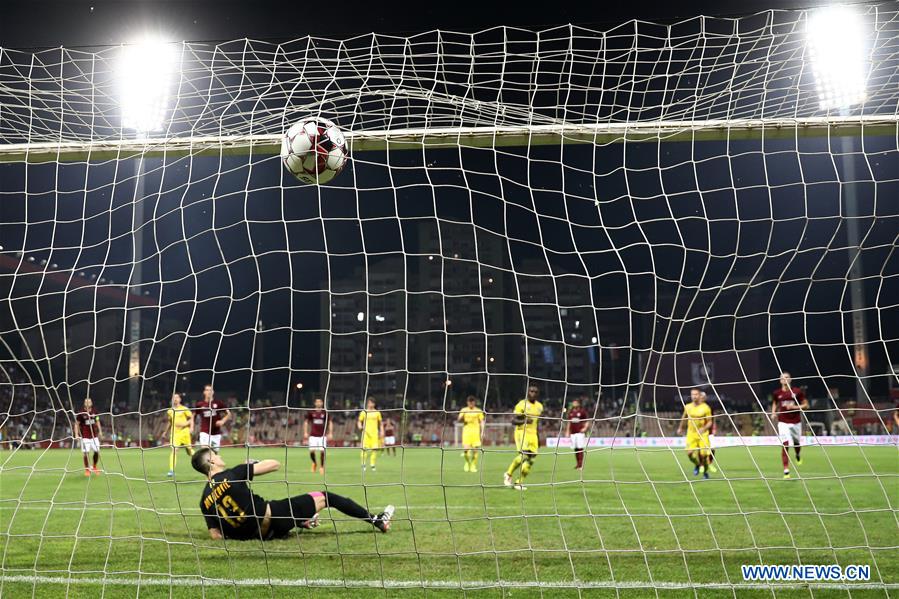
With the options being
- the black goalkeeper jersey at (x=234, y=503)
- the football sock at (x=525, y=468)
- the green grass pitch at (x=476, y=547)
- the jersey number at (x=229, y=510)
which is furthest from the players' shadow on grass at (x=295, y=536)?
the football sock at (x=525, y=468)

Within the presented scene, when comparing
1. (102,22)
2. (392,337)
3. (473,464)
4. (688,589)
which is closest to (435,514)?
(688,589)

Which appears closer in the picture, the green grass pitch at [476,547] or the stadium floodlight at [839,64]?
the green grass pitch at [476,547]

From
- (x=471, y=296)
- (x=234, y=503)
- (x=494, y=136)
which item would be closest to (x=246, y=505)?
(x=234, y=503)

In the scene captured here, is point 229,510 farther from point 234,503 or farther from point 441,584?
point 441,584

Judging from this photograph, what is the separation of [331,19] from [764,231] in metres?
15.7

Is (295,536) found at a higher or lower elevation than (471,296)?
lower

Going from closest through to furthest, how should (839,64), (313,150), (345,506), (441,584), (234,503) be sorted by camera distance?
(441,584) < (313,150) < (234,503) < (345,506) < (839,64)

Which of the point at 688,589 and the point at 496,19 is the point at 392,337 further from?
the point at 688,589

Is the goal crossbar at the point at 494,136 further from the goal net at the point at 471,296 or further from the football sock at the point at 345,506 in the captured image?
the football sock at the point at 345,506

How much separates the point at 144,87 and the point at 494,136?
3.77 meters

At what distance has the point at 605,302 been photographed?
22.8m

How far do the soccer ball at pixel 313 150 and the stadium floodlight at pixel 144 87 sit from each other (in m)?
1.86

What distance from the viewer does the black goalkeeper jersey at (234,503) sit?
4.91 meters

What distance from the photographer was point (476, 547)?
16.9 ft
